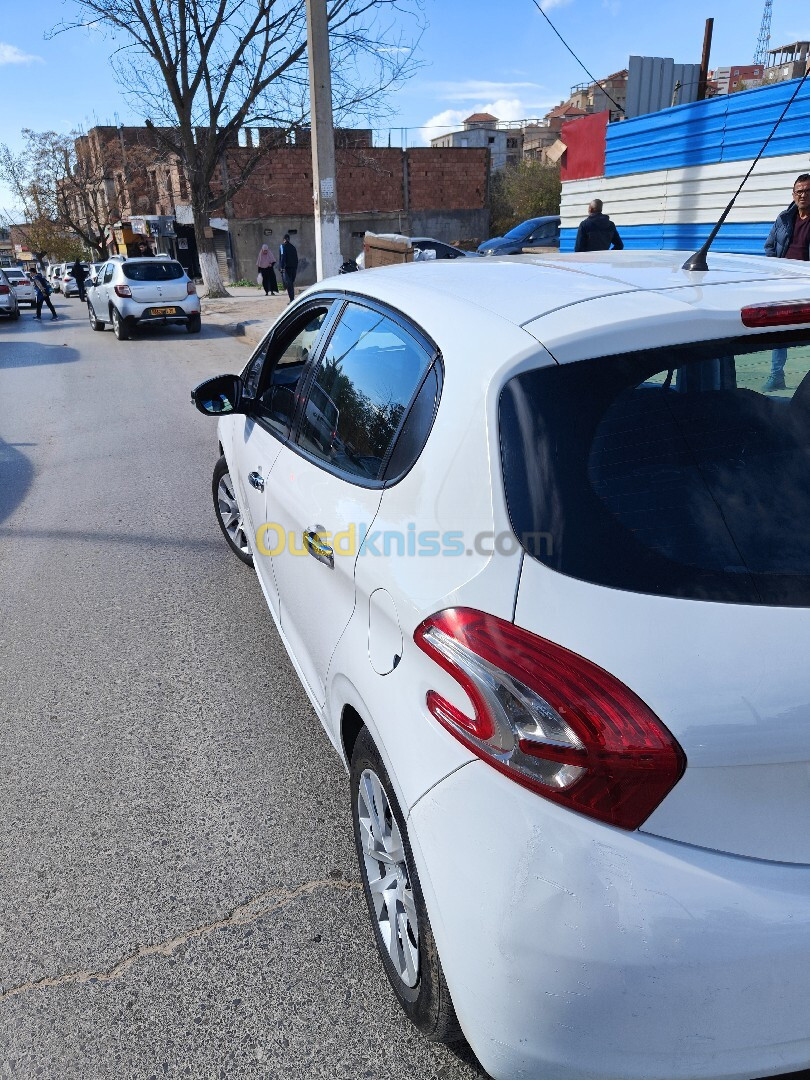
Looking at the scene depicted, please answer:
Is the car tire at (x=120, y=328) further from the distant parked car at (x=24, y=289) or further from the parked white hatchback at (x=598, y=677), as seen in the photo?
the parked white hatchback at (x=598, y=677)

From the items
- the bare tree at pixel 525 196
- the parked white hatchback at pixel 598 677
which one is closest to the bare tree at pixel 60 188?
the bare tree at pixel 525 196

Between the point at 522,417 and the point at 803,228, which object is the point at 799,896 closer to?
the point at 522,417

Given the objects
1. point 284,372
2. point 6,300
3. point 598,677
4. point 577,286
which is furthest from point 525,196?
point 598,677

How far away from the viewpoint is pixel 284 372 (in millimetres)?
3576

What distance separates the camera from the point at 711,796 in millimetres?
1326

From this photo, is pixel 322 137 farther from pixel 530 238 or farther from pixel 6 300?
pixel 6 300

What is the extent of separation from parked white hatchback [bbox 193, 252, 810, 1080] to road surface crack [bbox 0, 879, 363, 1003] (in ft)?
1.45

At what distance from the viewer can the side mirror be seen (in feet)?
11.3

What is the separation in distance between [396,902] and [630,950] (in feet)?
2.57

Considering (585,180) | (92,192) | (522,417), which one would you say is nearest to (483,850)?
(522,417)

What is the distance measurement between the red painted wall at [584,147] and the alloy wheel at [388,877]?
44.9 feet

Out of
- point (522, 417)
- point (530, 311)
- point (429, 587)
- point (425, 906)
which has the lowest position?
point (425, 906)

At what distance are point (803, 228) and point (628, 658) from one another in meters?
7.17

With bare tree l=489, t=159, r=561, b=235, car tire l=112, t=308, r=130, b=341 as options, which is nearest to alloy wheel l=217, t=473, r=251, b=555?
car tire l=112, t=308, r=130, b=341
